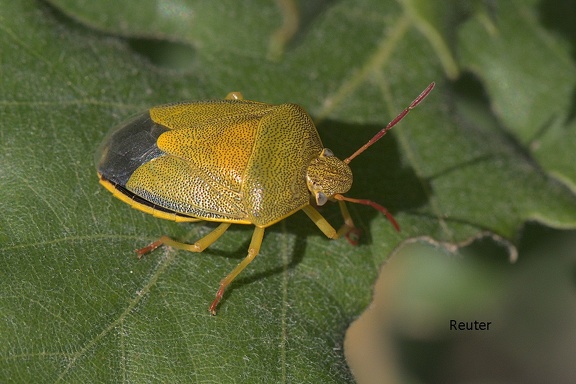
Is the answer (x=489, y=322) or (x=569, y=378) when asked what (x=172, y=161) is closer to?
(x=489, y=322)

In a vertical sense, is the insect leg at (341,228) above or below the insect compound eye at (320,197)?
below

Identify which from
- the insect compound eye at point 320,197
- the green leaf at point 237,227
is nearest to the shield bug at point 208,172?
the insect compound eye at point 320,197

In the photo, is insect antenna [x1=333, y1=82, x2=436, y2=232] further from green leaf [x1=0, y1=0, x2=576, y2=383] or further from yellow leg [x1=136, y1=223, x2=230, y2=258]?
yellow leg [x1=136, y1=223, x2=230, y2=258]

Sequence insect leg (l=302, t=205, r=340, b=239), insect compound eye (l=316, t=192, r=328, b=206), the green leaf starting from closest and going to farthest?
the green leaf, insect compound eye (l=316, t=192, r=328, b=206), insect leg (l=302, t=205, r=340, b=239)

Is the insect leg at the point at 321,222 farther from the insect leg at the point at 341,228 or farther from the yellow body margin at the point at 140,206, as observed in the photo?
the yellow body margin at the point at 140,206

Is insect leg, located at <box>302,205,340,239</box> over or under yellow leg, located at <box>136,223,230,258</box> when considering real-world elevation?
over

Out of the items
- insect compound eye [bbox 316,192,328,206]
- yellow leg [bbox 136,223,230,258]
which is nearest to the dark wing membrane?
yellow leg [bbox 136,223,230,258]
